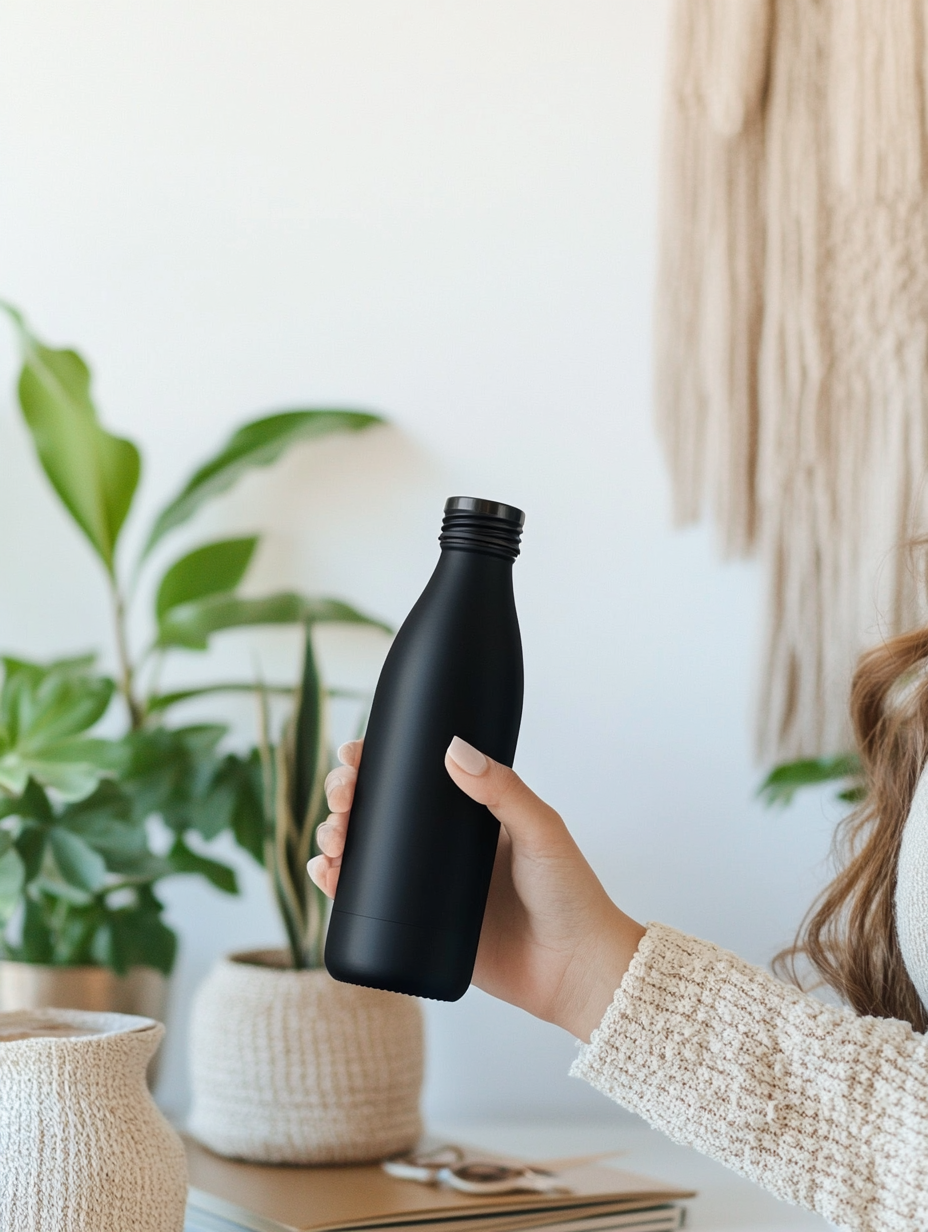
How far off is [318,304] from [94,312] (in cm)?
21

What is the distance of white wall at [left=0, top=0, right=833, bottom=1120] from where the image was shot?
1.04 metres

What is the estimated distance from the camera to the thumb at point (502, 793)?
498 mm

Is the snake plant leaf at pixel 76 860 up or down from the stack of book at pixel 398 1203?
up

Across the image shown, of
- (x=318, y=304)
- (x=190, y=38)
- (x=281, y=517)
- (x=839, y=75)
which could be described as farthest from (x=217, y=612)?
(x=839, y=75)

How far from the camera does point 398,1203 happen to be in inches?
27.5

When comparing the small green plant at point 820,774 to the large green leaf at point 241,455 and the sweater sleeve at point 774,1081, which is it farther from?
the large green leaf at point 241,455

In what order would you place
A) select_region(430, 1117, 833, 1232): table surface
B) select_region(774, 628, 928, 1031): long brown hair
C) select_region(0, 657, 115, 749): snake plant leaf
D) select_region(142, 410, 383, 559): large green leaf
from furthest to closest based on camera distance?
select_region(142, 410, 383, 559): large green leaf, select_region(0, 657, 115, 749): snake plant leaf, select_region(430, 1117, 833, 1232): table surface, select_region(774, 628, 928, 1031): long brown hair

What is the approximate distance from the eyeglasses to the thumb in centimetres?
31

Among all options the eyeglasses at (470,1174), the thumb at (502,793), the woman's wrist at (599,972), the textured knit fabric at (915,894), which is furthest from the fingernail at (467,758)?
the eyeglasses at (470,1174)

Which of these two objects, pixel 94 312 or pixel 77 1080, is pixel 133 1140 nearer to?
pixel 77 1080

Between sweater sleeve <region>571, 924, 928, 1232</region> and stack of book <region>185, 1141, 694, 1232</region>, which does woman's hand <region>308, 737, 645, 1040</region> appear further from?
stack of book <region>185, 1141, 694, 1232</region>

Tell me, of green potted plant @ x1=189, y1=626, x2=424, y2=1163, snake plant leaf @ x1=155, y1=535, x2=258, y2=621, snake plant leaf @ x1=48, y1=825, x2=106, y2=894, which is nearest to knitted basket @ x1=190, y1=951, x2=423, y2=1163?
green potted plant @ x1=189, y1=626, x2=424, y2=1163

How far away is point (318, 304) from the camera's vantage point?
3.58 ft

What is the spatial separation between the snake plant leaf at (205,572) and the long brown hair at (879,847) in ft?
1.83
